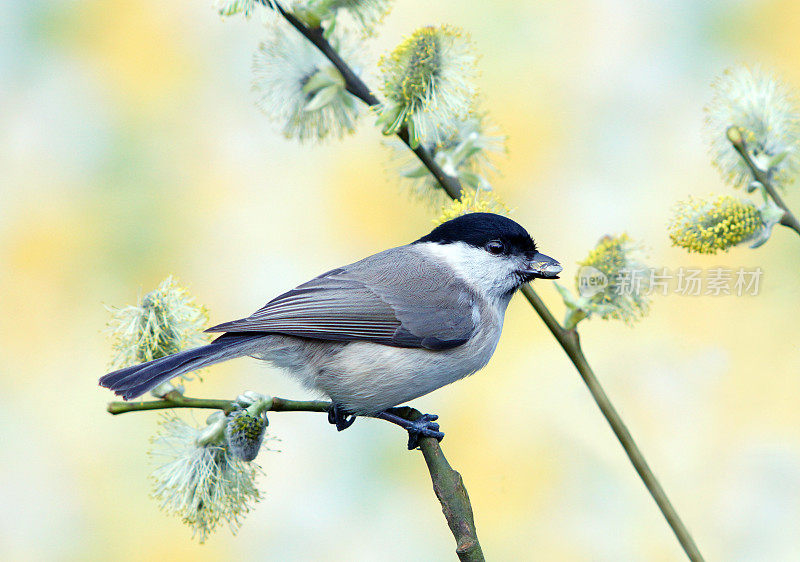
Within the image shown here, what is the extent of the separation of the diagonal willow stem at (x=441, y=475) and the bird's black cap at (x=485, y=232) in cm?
49

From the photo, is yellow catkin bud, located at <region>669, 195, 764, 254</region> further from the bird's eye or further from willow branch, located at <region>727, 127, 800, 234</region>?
the bird's eye

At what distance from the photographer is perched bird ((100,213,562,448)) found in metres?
1.47

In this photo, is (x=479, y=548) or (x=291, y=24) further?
(x=291, y=24)

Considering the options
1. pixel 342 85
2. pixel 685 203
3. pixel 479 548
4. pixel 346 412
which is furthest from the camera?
pixel 346 412

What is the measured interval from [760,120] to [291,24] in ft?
2.77

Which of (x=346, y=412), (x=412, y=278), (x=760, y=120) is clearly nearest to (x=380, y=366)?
(x=346, y=412)

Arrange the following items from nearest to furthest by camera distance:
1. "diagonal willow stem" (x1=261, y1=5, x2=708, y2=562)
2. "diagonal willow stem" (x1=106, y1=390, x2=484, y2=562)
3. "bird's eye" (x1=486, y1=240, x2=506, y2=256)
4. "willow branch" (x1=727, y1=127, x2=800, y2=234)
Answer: "diagonal willow stem" (x1=106, y1=390, x2=484, y2=562)
"diagonal willow stem" (x1=261, y1=5, x2=708, y2=562)
"willow branch" (x1=727, y1=127, x2=800, y2=234)
"bird's eye" (x1=486, y1=240, x2=506, y2=256)

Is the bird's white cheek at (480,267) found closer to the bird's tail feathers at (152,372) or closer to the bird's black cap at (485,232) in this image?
the bird's black cap at (485,232)

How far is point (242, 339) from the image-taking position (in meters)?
1.41

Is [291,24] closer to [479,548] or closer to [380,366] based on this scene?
[380,366]

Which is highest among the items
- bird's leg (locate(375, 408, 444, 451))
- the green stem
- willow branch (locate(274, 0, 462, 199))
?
willow branch (locate(274, 0, 462, 199))

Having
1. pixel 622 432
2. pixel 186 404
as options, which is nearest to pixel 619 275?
pixel 622 432

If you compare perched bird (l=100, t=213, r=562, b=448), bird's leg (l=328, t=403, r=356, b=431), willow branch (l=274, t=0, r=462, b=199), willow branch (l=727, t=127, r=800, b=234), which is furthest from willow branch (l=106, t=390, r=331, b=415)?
willow branch (l=727, t=127, r=800, b=234)

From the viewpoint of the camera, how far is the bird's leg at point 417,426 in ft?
4.46
